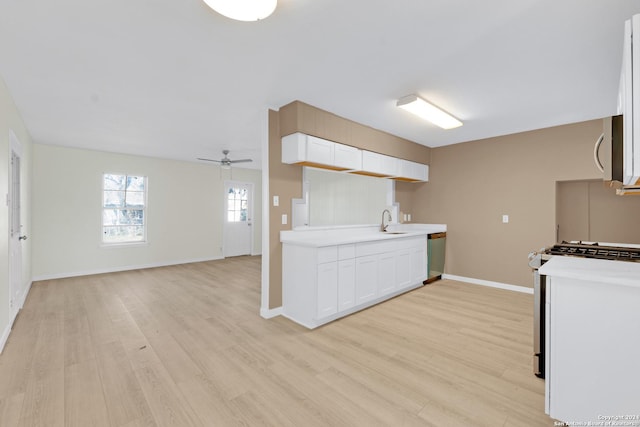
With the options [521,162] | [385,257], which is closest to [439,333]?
[385,257]

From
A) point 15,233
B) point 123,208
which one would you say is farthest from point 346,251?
point 123,208

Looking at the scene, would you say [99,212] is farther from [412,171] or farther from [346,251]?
[412,171]

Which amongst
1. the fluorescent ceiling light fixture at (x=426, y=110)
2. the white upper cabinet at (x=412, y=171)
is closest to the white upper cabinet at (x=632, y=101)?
the fluorescent ceiling light fixture at (x=426, y=110)

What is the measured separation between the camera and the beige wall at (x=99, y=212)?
5.26m

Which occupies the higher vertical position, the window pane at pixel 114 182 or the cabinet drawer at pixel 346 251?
the window pane at pixel 114 182

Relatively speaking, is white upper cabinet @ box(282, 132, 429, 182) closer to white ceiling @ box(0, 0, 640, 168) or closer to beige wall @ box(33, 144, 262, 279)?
white ceiling @ box(0, 0, 640, 168)

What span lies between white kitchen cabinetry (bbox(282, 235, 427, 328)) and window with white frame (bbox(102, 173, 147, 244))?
180 inches

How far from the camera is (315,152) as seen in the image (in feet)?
11.2

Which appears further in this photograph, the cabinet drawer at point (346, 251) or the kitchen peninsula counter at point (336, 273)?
the cabinet drawer at point (346, 251)

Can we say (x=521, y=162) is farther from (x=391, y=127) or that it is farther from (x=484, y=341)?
(x=484, y=341)

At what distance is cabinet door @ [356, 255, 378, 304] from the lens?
11.5ft

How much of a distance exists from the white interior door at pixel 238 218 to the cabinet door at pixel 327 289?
16.8ft

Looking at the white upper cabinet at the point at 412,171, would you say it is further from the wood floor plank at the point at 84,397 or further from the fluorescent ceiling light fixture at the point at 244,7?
the wood floor plank at the point at 84,397

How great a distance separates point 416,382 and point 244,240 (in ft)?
21.5
